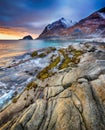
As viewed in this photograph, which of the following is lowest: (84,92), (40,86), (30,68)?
(30,68)

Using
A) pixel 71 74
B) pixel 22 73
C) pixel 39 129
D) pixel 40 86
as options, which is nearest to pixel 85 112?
pixel 39 129

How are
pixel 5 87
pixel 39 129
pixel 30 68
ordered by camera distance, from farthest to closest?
pixel 30 68, pixel 5 87, pixel 39 129

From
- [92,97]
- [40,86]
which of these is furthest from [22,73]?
[92,97]

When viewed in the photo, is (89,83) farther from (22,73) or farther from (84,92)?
(22,73)

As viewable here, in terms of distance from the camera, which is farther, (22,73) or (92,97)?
(22,73)

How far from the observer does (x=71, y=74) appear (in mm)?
10156

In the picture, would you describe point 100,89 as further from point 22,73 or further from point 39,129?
point 22,73

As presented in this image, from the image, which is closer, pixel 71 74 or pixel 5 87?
pixel 71 74

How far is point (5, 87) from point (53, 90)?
649 centimetres

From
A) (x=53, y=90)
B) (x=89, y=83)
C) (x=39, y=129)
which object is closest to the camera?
(x=39, y=129)

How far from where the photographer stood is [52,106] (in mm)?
8156

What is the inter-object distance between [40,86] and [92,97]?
4202 millimetres

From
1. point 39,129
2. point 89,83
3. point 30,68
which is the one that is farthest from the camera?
point 30,68

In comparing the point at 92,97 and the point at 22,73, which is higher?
the point at 92,97
